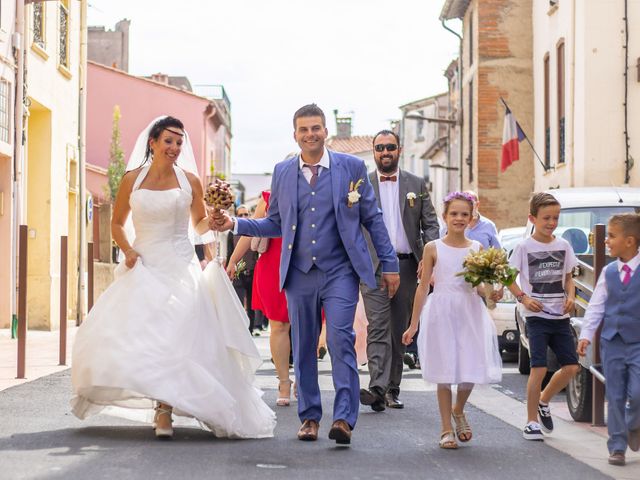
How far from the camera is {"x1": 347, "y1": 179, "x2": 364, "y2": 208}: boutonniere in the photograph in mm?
8086

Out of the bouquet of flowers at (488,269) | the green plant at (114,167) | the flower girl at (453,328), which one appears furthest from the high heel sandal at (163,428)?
the green plant at (114,167)

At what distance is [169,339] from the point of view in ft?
26.1

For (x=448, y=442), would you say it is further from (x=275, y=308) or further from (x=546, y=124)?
(x=546, y=124)

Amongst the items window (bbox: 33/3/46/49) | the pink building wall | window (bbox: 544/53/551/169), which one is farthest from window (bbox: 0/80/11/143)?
the pink building wall

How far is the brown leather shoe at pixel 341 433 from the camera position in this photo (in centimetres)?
761

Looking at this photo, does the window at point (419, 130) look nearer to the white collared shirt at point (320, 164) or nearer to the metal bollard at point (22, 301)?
the metal bollard at point (22, 301)

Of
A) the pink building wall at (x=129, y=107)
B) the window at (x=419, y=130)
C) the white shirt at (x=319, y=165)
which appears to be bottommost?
the white shirt at (x=319, y=165)

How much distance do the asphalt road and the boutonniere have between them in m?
1.49

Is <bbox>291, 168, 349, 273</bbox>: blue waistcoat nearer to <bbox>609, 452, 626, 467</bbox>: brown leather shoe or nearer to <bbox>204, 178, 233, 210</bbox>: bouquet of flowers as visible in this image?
<bbox>204, 178, 233, 210</bbox>: bouquet of flowers

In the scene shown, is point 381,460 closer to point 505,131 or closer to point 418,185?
point 418,185

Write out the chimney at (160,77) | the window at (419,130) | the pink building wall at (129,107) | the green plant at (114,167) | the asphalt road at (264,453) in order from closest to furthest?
the asphalt road at (264,453) → the green plant at (114,167) → the pink building wall at (129,107) → the chimney at (160,77) → the window at (419,130)

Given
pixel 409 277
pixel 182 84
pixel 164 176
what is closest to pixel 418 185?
pixel 409 277

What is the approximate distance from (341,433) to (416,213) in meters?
3.31

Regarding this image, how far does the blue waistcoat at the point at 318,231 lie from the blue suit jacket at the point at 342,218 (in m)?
0.04
